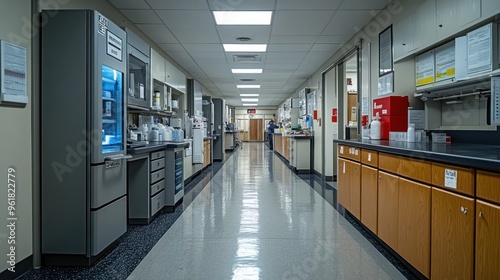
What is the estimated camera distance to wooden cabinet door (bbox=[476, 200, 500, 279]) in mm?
1502

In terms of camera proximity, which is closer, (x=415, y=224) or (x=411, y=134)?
(x=415, y=224)

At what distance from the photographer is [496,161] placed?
1.46m

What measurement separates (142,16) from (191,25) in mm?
711

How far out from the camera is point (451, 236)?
184cm

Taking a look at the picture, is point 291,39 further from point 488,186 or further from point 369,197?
point 488,186

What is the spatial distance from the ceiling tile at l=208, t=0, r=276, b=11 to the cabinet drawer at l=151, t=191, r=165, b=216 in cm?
251

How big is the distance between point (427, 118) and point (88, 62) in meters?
3.41

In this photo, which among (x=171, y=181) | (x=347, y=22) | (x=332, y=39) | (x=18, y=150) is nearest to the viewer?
(x=18, y=150)

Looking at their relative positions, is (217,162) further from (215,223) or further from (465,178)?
(465,178)

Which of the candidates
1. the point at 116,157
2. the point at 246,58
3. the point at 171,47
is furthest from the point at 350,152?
the point at 171,47

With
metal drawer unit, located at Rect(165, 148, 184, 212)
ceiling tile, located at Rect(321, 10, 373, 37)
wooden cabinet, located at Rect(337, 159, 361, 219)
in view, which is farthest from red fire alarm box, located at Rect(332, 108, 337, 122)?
metal drawer unit, located at Rect(165, 148, 184, 212)

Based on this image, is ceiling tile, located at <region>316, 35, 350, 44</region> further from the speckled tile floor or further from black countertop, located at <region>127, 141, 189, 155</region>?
black countertop, located at <region>127, 141, 189, 155</region>

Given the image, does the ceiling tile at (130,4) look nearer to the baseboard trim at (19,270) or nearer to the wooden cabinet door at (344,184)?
the baseboard trim at (19,270)

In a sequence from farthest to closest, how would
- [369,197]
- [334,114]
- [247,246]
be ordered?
[334,114]
[369,197]
[247,246]
